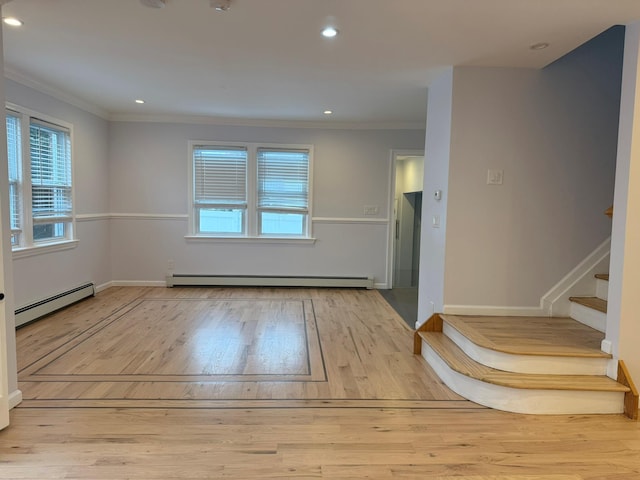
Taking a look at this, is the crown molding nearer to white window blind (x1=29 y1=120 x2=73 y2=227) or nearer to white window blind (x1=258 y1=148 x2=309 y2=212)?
white window blind (x1=258 y1=148 x2=309 y2=212)

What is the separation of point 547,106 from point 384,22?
1.69m

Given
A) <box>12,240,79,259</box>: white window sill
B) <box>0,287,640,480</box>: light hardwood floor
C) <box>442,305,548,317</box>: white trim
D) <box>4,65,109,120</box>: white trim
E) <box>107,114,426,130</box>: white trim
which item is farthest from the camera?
<box>107,114,426,130</box>: white trim

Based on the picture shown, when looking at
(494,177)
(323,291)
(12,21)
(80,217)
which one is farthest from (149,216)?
(494,177)

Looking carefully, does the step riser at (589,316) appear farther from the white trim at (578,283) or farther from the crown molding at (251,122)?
the crown molding at (251,122)

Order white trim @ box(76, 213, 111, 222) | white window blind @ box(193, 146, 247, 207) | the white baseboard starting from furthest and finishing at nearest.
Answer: white window blind @ box(193, 146, 247, 207), the white baseboard, white trim @ box(76, 213, 111, 222)

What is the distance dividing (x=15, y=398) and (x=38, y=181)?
2631mm

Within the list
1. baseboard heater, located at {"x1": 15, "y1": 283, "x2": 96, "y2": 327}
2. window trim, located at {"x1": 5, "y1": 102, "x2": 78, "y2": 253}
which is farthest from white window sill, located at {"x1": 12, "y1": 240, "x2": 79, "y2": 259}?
baseboard heater, located at {"x1": 15, "y1": 283, "x2": 96, "y2": 327}

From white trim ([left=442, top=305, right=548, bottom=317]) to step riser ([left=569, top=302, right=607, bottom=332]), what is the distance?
0.76ft

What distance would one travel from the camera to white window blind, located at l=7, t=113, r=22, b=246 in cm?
381

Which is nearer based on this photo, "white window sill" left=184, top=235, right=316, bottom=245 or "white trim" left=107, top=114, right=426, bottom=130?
"white trim" left=107, top=114, right=426, bottom=130

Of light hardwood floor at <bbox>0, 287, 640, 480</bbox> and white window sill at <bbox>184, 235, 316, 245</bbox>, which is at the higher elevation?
white window sill at <bbox>184, 235, 316, 245</bbox>

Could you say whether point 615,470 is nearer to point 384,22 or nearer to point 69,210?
point 384,22

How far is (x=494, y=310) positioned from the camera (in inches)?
135

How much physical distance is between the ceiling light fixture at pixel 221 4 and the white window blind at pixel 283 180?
3.52 metres
